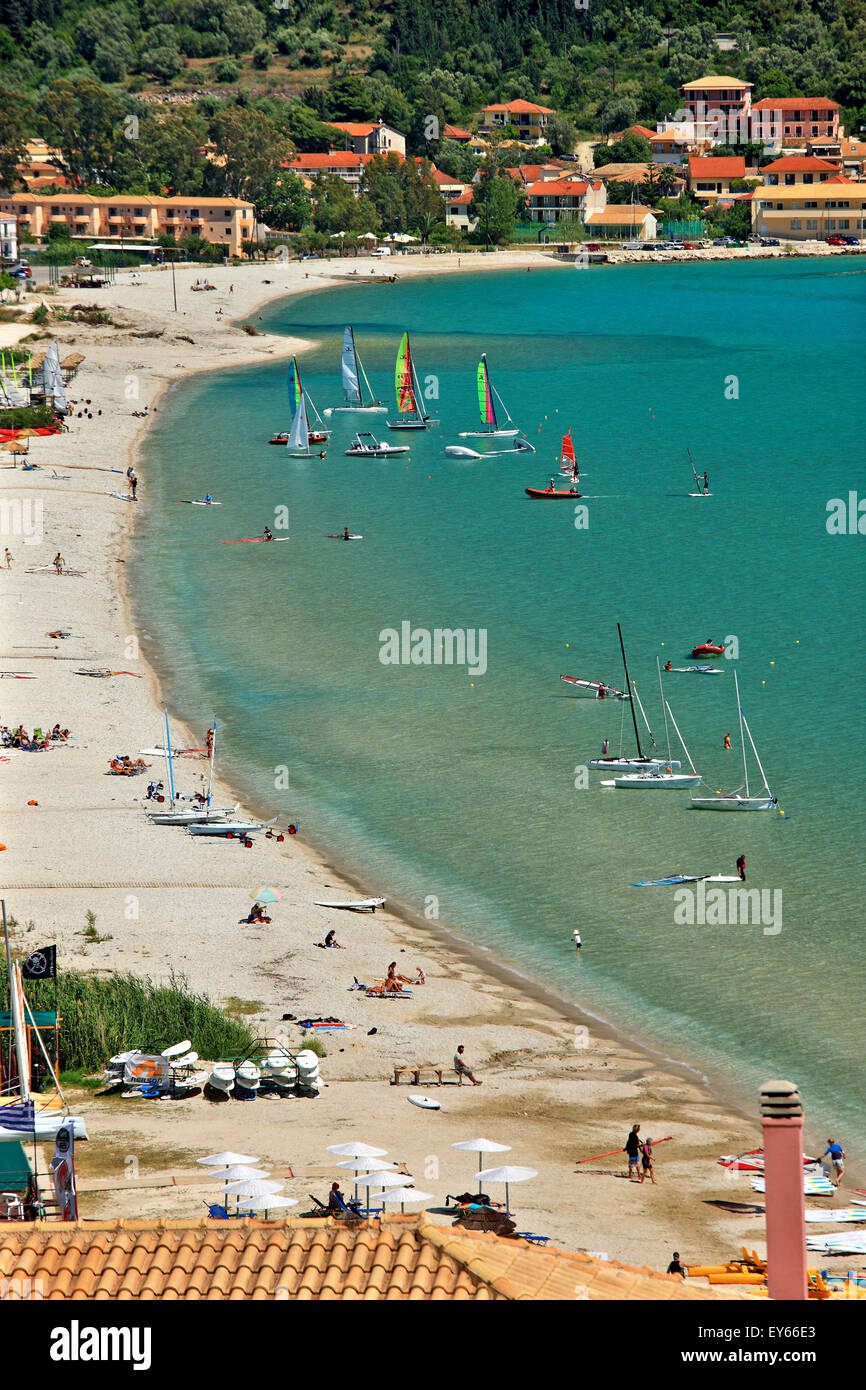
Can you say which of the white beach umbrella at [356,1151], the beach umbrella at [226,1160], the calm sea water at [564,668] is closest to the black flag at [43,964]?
the beach umbrella at [226,1160]

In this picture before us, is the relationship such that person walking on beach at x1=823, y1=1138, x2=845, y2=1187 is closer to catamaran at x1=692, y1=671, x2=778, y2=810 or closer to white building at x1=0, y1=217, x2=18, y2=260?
catamaran at x1=692, y1=671, x2=778, y2=810

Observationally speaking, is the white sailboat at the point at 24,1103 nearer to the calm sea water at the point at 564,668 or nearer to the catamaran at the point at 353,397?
the calm sea water at the point at 564,668

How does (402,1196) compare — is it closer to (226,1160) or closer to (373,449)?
(226,1160)

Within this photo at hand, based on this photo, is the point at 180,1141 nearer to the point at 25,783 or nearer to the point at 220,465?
the point at 25,783

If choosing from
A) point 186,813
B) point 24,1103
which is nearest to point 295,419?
point 186,813

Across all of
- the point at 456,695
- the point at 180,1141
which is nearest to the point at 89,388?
the point at 456,695

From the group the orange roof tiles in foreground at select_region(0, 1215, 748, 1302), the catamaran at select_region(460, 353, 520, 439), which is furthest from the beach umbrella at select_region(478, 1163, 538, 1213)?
the catamaran at select_region(460, 353, 520, 439)
